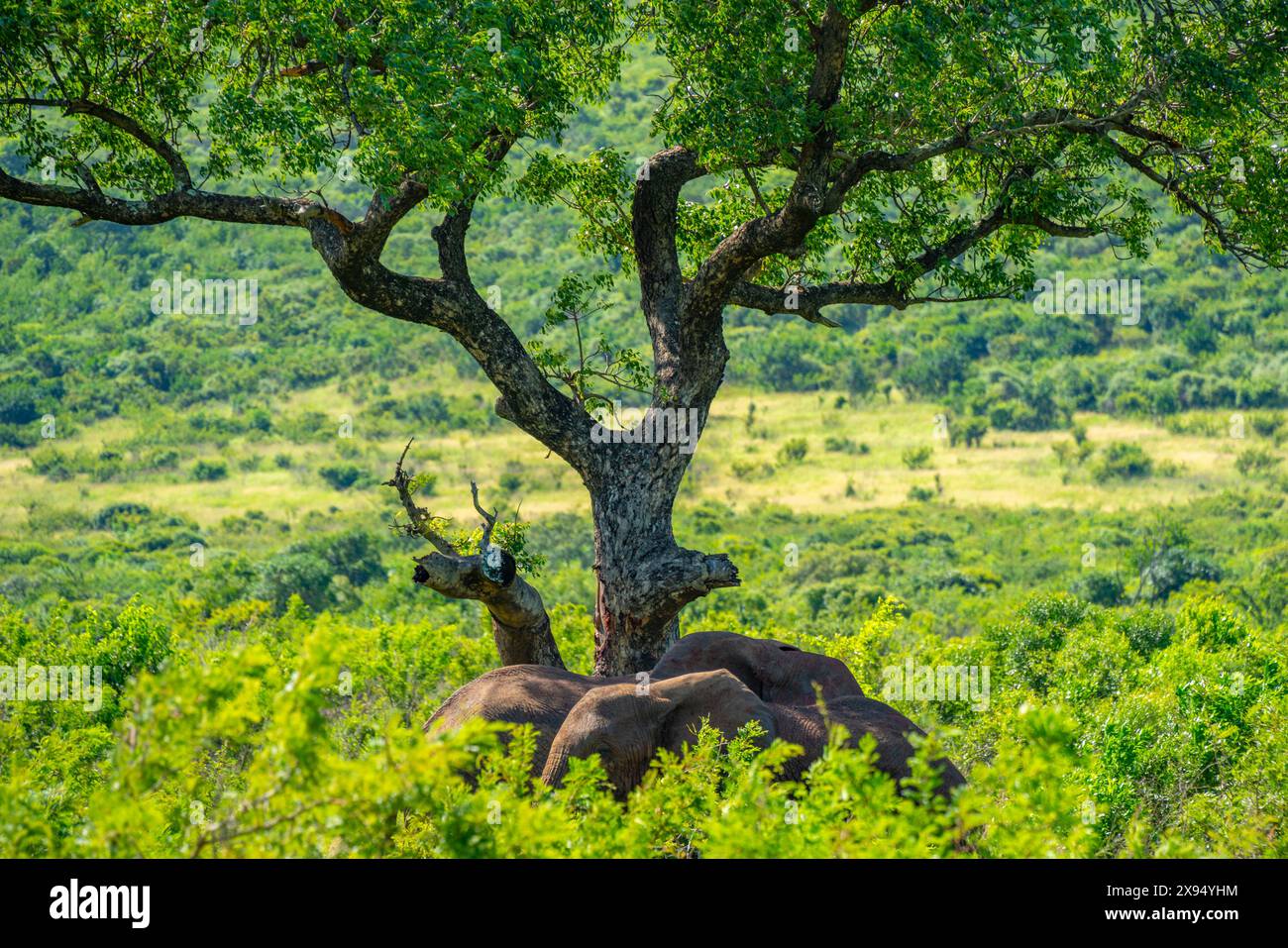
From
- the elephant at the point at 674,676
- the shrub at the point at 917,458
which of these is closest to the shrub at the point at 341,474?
the shrub at the point at 917,458

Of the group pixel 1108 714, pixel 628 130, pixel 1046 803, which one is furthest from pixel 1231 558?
pixel 628 130

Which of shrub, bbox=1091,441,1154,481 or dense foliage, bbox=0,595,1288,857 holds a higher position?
shrub, bbox=1091,441,1154,481

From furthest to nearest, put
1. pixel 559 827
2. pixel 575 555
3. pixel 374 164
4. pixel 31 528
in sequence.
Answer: pixel 31 528 → pixel 575 555 → pixel 374 164 → pixel 559 827

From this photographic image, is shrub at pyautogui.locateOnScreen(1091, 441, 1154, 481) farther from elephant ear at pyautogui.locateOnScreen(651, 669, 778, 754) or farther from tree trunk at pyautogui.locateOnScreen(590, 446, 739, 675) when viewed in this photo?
elephant ear at pyautogui.locateOnScreen(651, 669, 778, 754)

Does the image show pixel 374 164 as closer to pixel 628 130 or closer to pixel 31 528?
pixel 31 528

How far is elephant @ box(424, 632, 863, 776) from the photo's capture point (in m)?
10.0

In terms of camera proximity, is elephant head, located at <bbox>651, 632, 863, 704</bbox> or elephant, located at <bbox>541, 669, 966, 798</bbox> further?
elephant head, located at <bbox>651, 632, 863, 704</bbox>

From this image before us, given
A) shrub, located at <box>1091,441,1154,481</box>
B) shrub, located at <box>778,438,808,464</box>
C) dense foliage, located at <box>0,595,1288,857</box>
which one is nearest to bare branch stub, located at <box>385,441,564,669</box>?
dense foliage, located at <box>0,595,1288,857</box>

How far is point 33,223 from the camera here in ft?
278

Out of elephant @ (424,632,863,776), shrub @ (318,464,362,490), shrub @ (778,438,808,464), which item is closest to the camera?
elephant @ (424,632,863,776)

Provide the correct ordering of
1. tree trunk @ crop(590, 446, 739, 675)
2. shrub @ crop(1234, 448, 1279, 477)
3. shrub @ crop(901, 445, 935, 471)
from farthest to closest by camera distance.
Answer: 1. shrub @ crop(901, 445, 935, 471)
2. shrub @ crop(1234, 448, 1279, 477)
3. tree trunk @ crop(590, 446, 739, 675)

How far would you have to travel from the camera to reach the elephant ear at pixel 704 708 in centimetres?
938

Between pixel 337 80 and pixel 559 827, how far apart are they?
7955mm

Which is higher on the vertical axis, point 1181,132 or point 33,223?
point 33,223
